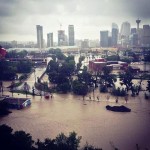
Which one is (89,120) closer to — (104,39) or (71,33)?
(104,39)

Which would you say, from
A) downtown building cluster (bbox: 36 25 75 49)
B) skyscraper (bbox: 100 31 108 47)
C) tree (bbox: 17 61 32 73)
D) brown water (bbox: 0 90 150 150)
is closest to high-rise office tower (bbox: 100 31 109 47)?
skyscraper (bbox: 100 31 108 47)

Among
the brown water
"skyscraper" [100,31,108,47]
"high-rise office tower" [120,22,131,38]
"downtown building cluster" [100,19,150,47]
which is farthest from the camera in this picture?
"high-rise office tower" [120,22,131,38]

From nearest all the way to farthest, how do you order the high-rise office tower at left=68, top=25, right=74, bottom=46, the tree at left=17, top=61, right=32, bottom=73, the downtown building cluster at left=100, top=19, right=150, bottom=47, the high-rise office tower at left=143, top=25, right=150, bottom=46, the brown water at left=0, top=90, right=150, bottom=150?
1. the brown water at left=0, top=90, right=150, bottom=150
2. the tree at left=17, top=61, right=32, bottom=73
3. the high-rise office tower at left=143, top=25, right=150, bottom=46
4. the downtown building cluster at left=100, top=19, right=150, bottom=47
5. the high-rise office tower at left=68, top=25, right=74, bottom=46

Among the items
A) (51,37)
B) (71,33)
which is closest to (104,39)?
(71,33)

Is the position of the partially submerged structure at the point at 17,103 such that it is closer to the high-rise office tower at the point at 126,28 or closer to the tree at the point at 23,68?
the tree at the point at 23,68

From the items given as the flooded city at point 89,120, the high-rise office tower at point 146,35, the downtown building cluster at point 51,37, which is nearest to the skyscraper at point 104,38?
the downtown building cluster at point 51,37

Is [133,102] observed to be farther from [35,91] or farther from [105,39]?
[105,39]

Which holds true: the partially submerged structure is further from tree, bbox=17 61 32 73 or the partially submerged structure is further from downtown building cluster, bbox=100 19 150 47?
downtown building cluster, bbox=100 19 150 47

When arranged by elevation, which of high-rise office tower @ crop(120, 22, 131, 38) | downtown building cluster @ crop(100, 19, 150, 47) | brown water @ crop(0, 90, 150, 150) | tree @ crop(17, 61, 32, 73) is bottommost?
brown water @ crop(0, 90, 150, 150)

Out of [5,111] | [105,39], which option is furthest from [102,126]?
[105,39]
